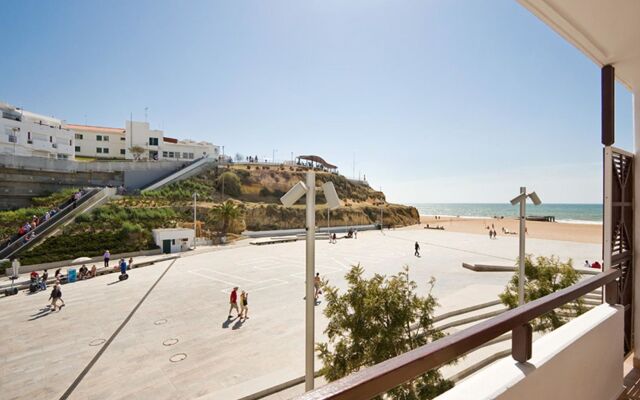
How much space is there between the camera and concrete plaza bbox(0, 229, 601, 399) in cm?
772

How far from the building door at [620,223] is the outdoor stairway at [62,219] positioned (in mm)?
31609

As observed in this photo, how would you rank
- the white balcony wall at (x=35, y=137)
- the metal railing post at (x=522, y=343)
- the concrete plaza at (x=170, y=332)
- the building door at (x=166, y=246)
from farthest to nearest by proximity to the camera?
the white balcony wall at (x=35, y=137)
the building door at (x=166, y=246)
the concrete plaza at (x=170, y=332)
the metal railing post at (x=522, y=343)

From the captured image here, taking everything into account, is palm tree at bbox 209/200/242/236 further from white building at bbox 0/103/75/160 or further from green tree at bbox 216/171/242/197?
white building at bbox 0/103/75/160

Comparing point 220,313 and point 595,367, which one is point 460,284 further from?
point 595,367

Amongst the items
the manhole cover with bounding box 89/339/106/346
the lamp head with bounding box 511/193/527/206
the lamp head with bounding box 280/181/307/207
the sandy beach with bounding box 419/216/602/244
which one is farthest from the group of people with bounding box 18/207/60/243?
the sandy beach with bounding box 419/216/602/244

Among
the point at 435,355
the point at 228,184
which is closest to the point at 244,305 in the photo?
the point at 435,355

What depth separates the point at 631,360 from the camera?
452cm

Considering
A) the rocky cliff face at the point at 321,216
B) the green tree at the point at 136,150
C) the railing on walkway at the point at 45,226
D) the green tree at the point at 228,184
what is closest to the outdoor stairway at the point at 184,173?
the green tree at the point at 228,184

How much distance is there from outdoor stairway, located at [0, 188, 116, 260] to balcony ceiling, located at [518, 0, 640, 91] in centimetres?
3126

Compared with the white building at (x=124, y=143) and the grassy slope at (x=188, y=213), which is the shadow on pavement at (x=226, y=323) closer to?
the grassy slope at (x=188, y=213)

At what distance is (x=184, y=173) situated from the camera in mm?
51156

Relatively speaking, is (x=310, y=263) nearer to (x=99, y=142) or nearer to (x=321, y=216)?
(x=321, y=216)

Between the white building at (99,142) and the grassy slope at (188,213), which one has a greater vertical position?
the white building at (99,142)

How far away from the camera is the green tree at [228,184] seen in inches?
2180
